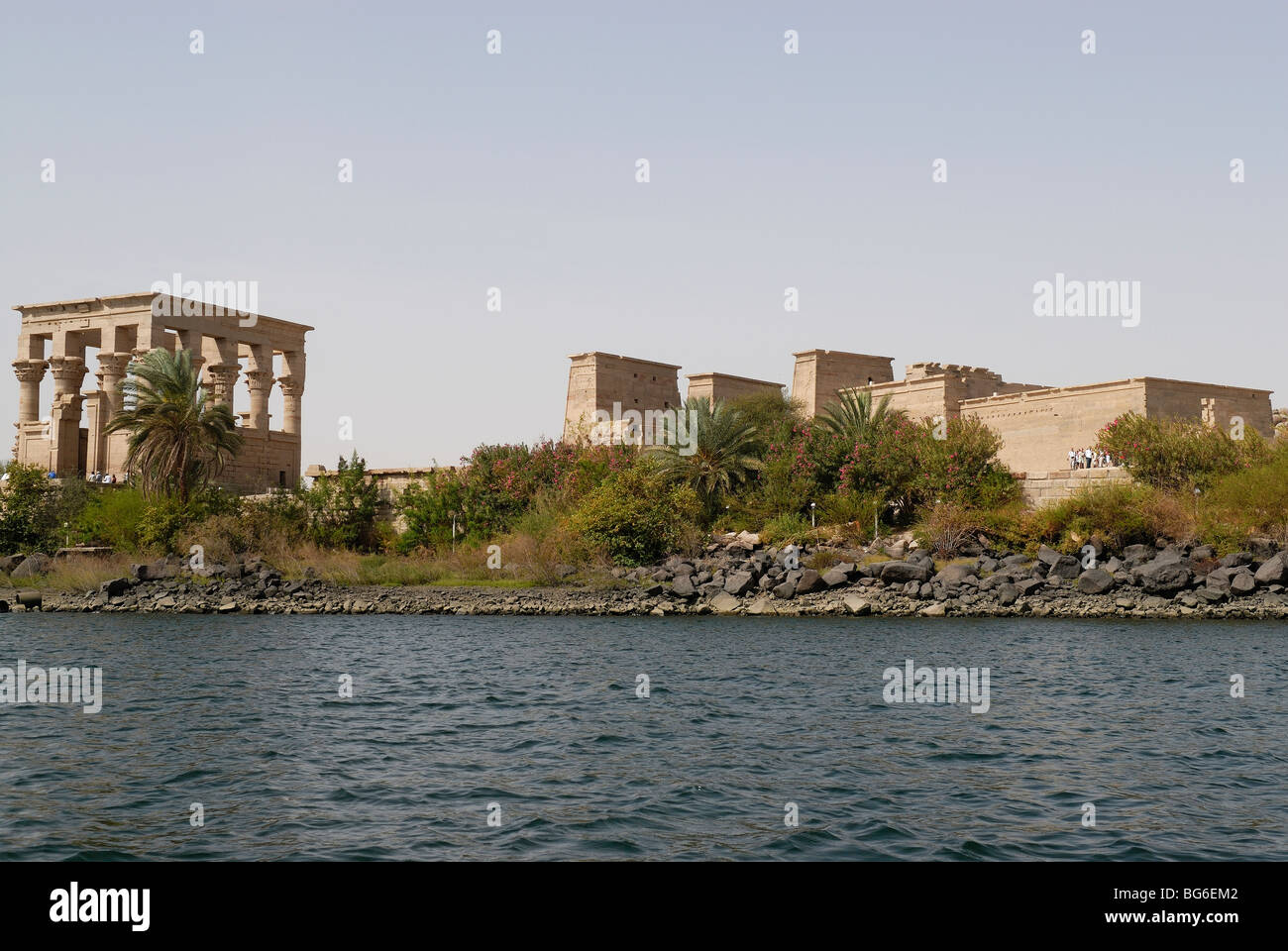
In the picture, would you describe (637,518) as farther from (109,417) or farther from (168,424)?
(109,417)

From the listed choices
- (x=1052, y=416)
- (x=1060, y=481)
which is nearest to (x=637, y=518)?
(x=1060, y=481)

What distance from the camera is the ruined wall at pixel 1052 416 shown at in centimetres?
4078

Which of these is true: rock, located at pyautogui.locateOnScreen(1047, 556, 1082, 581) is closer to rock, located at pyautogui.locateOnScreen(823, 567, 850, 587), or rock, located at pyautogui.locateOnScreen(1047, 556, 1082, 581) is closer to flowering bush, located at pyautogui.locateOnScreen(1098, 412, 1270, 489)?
rock, located at pyautogui.locateOnScreen(823, 567, 850, 587)

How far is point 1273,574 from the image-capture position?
3005 cm

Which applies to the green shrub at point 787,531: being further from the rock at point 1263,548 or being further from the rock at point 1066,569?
the rock at point 1263,548

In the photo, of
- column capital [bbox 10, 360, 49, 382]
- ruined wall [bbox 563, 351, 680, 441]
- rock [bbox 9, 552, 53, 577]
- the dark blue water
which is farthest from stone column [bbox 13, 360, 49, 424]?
the dark blue water

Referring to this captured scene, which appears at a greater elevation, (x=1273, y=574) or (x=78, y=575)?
(x=1273, y=574)

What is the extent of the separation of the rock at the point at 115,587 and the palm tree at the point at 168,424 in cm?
467

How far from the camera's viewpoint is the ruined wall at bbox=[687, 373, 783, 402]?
5294 centimetres

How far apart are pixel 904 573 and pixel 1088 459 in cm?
1137

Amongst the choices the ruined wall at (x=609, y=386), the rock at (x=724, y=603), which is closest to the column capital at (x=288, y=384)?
the ruined wall at (x=609, y=386)
